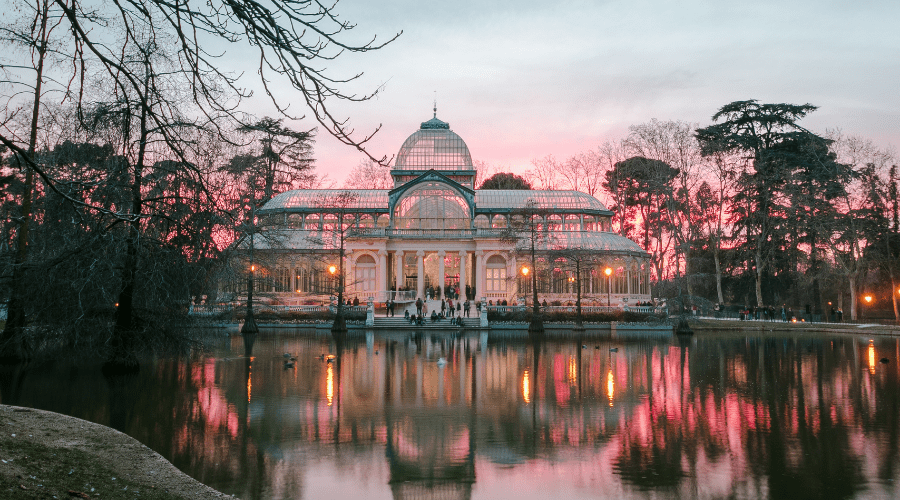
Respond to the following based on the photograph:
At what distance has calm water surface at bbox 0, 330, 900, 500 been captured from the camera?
26.9ft

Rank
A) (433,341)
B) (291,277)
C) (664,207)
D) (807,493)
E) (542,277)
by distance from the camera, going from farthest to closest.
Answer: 1. (664,207)
2. (291,277)
3. (542,277)
4. (433,341)
5. (807,493)

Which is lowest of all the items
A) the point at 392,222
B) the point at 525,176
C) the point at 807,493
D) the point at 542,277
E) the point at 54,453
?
the point at 807,493

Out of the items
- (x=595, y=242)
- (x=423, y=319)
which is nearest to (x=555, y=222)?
(x=595, y=242)

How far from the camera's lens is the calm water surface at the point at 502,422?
26.9 ft

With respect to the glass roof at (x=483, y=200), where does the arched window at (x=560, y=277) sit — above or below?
below

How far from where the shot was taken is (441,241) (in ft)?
157

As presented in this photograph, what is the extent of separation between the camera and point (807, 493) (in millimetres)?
7785

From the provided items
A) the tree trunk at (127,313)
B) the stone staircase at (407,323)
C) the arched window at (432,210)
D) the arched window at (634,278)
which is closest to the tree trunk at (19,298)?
the tree trunk at (127,313)

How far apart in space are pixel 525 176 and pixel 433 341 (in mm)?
43907

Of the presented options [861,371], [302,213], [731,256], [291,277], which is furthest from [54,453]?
[731,256]

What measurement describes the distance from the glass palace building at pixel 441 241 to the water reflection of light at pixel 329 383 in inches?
981

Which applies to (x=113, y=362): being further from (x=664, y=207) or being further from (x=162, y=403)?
(x=664, y=207)

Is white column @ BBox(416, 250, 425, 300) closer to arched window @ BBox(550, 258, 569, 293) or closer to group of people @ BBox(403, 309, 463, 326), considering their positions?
group of people @ BBox(403, 309, 463, 326)

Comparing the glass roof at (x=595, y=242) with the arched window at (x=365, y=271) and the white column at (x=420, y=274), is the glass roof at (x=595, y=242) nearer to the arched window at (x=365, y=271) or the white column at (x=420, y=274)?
the white column at (x=420, y=274)
